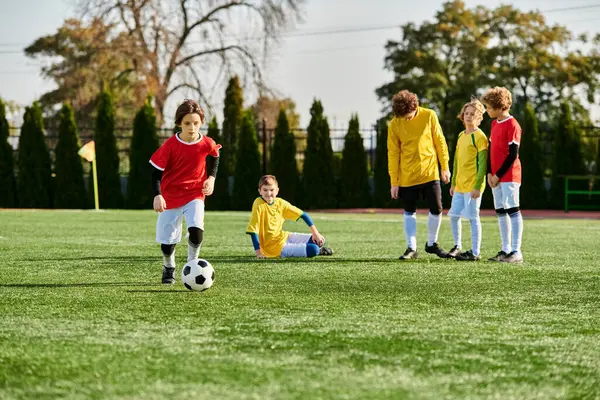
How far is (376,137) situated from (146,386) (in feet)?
87.1

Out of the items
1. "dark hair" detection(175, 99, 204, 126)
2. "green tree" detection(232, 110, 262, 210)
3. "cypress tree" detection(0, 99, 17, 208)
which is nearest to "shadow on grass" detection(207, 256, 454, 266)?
"dark hair" detection(175, 99, 204, 126)

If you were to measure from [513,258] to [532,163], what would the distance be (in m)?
19.6

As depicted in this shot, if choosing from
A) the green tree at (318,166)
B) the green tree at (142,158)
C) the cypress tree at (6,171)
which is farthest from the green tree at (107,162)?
the green tree at (318,166)

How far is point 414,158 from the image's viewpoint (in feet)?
32.0

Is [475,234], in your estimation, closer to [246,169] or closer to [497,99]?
[497,99]

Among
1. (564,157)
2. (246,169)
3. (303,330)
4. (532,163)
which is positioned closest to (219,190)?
(246,169)

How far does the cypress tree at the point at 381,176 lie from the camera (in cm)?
2938

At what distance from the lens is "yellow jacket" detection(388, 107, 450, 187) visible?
384 inches

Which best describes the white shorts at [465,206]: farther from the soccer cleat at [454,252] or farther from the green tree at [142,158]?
the green tree at [142,158]

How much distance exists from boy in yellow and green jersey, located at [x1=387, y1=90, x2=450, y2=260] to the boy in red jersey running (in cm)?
279

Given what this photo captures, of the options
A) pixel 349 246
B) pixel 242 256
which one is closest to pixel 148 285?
pixel 242 256

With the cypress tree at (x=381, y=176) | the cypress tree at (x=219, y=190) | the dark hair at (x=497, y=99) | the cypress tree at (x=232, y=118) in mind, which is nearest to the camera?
the dark hair at (x=497, y=99)

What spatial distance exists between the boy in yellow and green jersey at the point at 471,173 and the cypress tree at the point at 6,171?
23154 millimetres

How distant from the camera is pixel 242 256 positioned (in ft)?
33.7
